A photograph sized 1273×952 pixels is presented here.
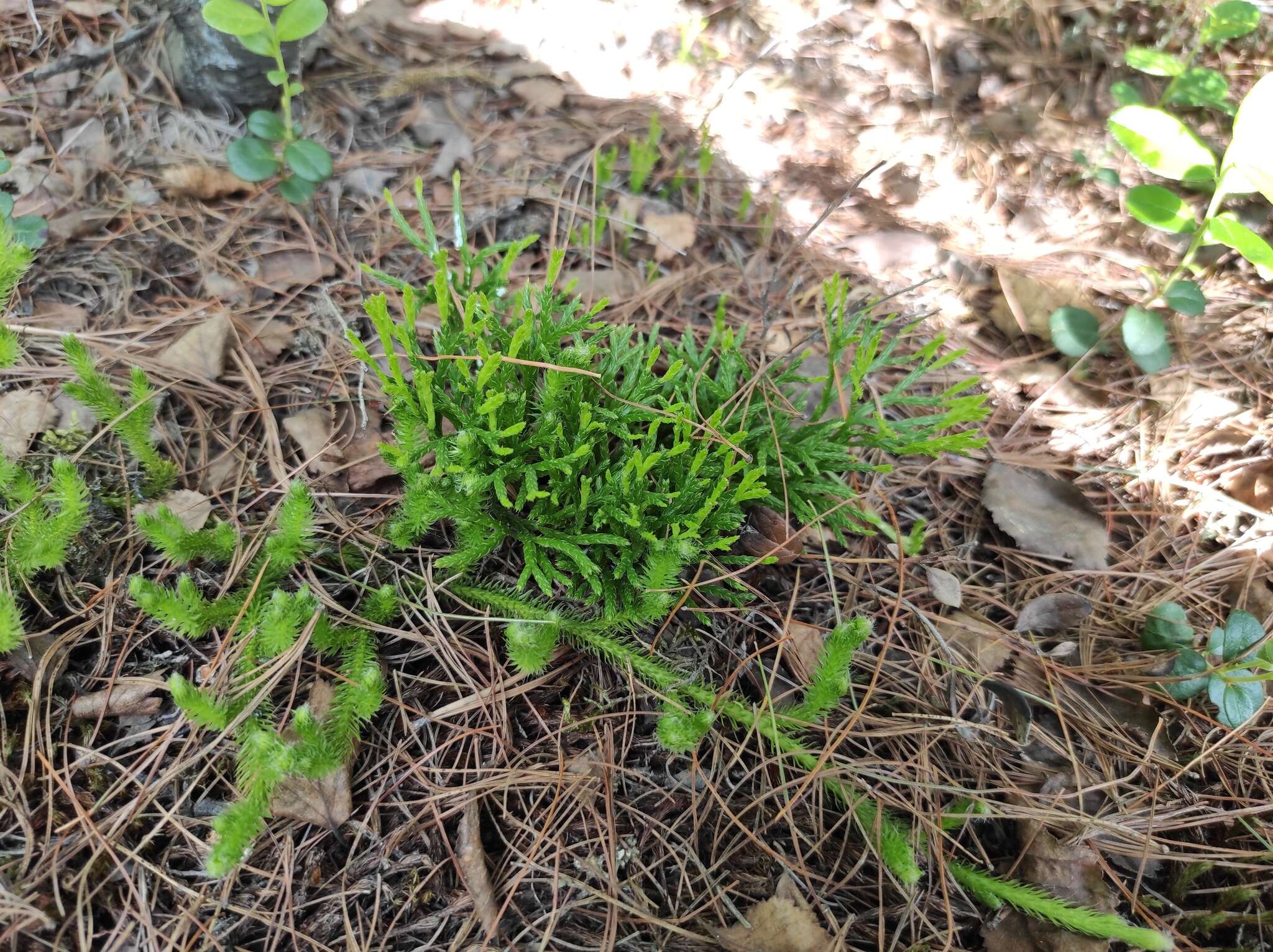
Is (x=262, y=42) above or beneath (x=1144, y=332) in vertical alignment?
above

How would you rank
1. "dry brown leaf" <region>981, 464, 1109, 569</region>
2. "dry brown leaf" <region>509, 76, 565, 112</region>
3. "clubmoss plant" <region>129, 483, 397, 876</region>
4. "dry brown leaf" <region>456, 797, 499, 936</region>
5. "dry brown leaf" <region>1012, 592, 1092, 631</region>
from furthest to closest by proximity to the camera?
"dry brown leaf" <region>509, 76, 565, 112</region>
"dry brown leaf" <region>981, 464, 1109, 569</region>
"dry brown leaf" <region>1012, 592, 1092, 631</region>
"dry brown leaf" <region>456, 797, 499, 936</region>
"clubmoss plant" <region>129, 483, 397, 876</region>

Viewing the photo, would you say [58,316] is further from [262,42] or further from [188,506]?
[262,42]

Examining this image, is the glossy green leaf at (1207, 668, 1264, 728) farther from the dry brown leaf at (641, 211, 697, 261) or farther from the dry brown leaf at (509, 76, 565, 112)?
the dry brown leaf at (509, 76, 565, 112)

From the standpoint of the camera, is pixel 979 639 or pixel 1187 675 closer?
pixel 1187 675

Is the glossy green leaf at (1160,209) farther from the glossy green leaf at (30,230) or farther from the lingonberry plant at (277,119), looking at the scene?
the glossy green leaf at (30,230)

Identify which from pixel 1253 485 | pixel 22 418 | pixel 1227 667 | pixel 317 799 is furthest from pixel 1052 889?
pixel 22 418

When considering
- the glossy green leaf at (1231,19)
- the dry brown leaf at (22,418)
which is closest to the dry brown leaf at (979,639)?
the glossy green leaf at (1231,19)

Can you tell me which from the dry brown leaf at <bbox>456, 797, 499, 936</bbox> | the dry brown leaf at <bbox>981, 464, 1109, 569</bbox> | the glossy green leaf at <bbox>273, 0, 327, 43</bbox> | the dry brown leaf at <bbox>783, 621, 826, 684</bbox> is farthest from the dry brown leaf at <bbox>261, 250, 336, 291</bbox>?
the dry brown leaf at <bbox>981, 464, 1109, 569</bbox>

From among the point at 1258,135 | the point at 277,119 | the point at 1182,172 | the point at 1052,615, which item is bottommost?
the point at 1052,615
